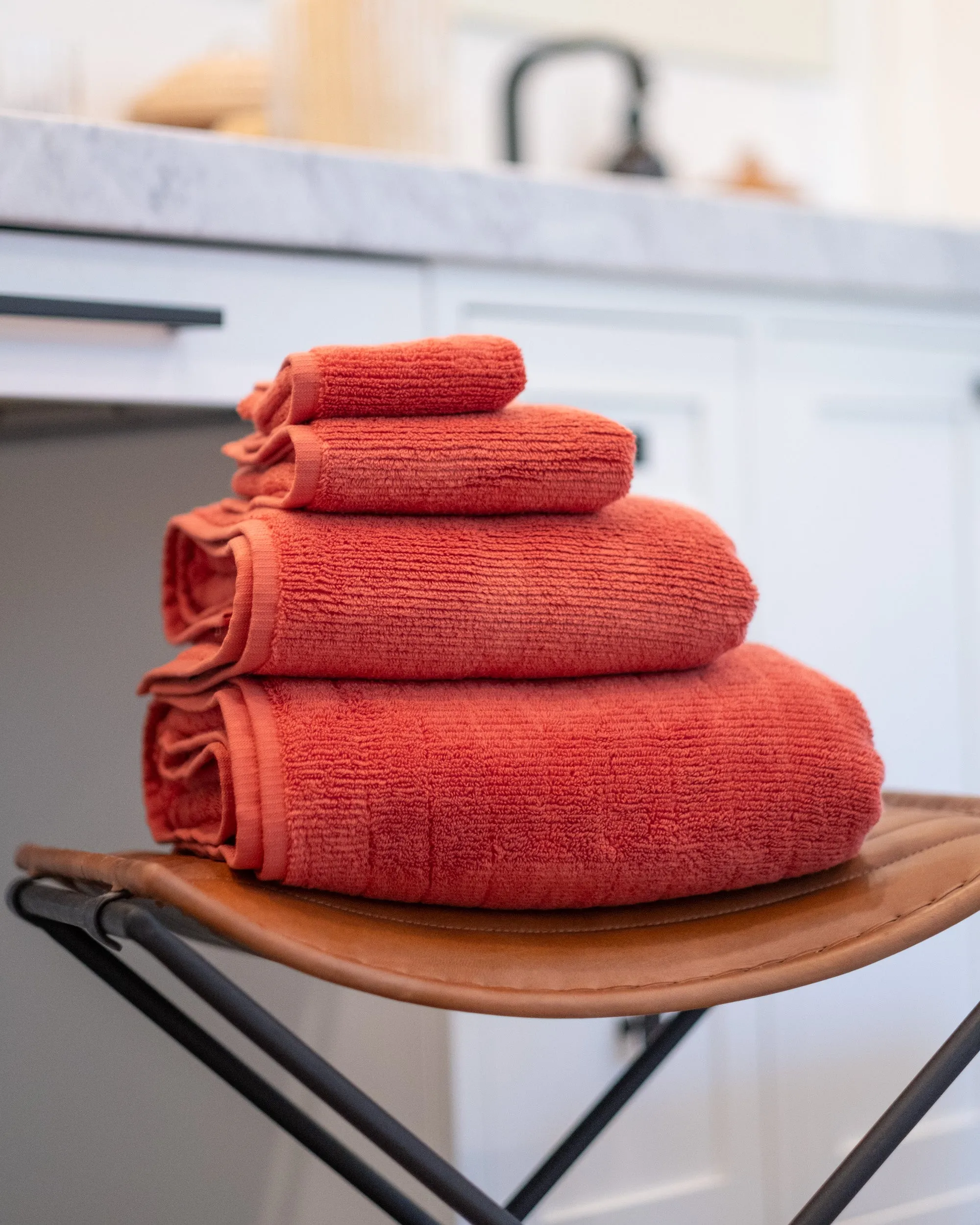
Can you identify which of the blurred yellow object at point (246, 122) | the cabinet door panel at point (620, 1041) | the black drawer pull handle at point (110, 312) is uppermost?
the blurred yellow object at point (246, 122)

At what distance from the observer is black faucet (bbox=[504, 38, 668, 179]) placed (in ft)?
4.67

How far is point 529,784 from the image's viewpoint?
21.9 inches

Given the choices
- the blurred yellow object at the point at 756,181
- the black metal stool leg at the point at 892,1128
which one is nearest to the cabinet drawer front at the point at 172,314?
the black metal stool leg at the point at 892,1128

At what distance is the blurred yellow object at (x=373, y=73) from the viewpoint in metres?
1.19

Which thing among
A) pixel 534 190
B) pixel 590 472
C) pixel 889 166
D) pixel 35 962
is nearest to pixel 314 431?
pixel 590 472

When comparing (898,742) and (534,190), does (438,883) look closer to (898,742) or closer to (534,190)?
(534,190)

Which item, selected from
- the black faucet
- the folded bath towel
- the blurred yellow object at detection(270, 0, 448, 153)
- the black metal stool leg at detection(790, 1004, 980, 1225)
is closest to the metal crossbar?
the black metal stool leg at detection(790, 1004, 980, 1225)

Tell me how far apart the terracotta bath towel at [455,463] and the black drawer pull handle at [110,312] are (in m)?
0.20

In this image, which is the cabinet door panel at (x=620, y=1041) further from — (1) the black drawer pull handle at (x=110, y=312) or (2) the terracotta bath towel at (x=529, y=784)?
(2) the terracotta bath towel at (x=529, y=784)

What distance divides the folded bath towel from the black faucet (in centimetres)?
92

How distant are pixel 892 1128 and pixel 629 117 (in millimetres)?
1175

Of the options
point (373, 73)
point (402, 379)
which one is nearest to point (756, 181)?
point (373, 73)

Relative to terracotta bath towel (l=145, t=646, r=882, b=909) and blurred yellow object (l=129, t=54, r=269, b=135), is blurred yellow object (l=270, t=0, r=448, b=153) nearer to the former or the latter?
blurred yellow object (l=129, t=54, r=269, b=135)

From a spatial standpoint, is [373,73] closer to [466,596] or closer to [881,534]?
[881,534]
